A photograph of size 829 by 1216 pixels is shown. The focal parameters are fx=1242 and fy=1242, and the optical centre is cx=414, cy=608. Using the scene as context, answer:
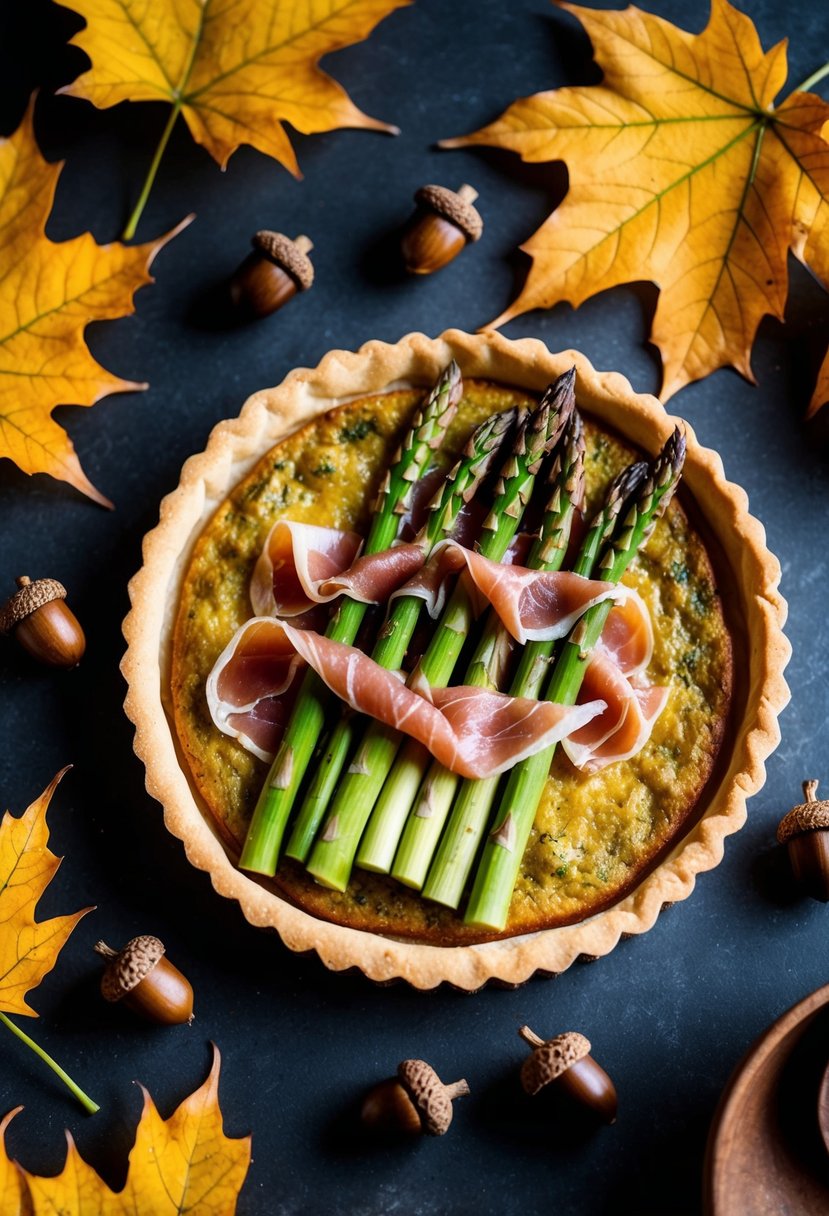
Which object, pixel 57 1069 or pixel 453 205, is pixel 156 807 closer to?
pixel 57 1069

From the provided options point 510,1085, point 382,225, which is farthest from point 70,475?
point 510,1085

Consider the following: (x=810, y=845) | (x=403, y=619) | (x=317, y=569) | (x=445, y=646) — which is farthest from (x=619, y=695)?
(x=317, y=569)

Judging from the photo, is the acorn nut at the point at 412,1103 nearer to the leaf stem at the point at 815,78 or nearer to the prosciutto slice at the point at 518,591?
the prosciutto slice at the point at 518,591

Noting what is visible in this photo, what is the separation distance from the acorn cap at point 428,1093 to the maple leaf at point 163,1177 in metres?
0.52

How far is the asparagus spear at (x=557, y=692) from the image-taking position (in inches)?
149

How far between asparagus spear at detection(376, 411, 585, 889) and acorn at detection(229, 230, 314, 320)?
1278 mm

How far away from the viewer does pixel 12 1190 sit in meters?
3.76

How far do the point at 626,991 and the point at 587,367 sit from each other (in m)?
2.09

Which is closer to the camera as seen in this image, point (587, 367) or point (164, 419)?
point (587, 367)

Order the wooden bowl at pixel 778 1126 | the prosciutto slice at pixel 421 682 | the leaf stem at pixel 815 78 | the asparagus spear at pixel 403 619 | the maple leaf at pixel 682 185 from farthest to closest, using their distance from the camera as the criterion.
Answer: the leaf stem at pixel 815 78 < the maple leaf at pixel 682 185 < the asparagus spear at pixel 403 619 < the prosciutto slice at pixel 421 682 < the wooden bowl at pixel 778 1126

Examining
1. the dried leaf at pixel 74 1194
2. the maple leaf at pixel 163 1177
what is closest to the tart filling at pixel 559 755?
the maple leaf at pixel 163 1177

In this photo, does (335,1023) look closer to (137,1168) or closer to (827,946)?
(137,1168)

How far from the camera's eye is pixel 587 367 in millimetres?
4219

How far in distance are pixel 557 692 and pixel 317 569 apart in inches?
34.1
